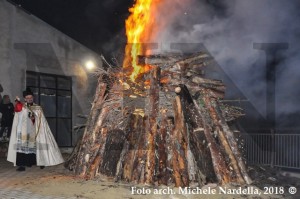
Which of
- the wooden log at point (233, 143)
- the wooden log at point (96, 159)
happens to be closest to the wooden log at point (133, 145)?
the wooden log at point (96, 159)

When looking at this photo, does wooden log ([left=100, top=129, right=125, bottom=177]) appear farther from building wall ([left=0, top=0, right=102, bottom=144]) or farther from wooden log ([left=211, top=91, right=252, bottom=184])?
building wall ([left=0, top=0, right=102, bottom=144])

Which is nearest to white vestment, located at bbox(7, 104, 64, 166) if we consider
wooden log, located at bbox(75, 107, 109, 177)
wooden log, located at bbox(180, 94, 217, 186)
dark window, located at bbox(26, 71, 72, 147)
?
wooden log, located at bbox(75, 107, 109, 177)

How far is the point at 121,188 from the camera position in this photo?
254 inches

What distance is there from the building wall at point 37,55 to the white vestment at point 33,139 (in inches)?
117

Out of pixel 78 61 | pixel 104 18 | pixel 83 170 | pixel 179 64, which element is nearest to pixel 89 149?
pixel 83 170

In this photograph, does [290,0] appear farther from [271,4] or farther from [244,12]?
[244,12]

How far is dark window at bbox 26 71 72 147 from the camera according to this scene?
12781 mm

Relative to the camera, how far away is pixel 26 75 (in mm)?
12305

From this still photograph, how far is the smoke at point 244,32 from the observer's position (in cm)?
1223

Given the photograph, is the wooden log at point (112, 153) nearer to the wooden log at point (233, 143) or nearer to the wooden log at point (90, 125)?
the wooden log at point (90, 125)

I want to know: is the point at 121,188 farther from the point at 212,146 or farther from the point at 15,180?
the point at 15,180

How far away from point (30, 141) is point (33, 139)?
0.10 meters

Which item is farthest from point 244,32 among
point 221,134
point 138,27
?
point 221,134

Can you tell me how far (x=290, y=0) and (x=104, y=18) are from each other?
1001cm
